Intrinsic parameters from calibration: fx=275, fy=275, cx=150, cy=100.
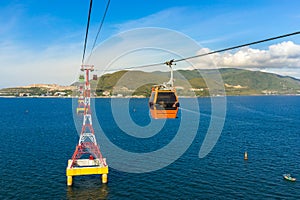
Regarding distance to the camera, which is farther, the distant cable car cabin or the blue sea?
the blue sea

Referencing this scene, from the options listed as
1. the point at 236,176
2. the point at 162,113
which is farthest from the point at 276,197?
the point at 162,113

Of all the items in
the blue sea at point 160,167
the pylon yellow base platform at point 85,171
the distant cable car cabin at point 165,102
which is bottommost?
the blue sea at point 160,167

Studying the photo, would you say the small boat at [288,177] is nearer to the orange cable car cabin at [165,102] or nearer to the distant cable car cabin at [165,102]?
the distant cable car cabin at [165,102]

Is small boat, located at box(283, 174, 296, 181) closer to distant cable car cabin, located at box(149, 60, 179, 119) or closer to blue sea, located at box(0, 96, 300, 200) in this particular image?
blue sea, located at box(0, 96, 300, 200)

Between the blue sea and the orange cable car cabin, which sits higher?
the orange cable car cabin

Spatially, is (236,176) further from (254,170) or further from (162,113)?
(162,113)

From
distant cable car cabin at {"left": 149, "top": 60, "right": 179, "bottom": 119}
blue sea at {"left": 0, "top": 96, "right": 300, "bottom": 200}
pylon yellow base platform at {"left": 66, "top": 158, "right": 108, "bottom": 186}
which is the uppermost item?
distant cable car cabin at {"left": 149, "top": 60, "right": 179, "bottom": 119}

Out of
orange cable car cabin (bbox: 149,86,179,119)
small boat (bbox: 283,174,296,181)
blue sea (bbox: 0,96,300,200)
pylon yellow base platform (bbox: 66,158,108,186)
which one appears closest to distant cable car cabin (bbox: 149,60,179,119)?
orange cable car cabin (bbox: 149,86,179,119)

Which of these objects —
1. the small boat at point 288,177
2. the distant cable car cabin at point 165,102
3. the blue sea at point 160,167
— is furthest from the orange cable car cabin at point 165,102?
the small boat at point 288,177

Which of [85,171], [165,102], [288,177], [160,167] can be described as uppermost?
[165,102]

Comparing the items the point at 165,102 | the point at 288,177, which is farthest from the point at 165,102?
the point at 288,177

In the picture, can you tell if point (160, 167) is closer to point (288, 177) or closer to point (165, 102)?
point (288, 177)

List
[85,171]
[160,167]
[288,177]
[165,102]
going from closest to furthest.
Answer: [165,102]
[85,171]
[288,177]
[160,167]

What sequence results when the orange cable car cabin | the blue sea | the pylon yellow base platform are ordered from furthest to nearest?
the pylon yellow base platform, the blue sea, the orange cable car cabin
